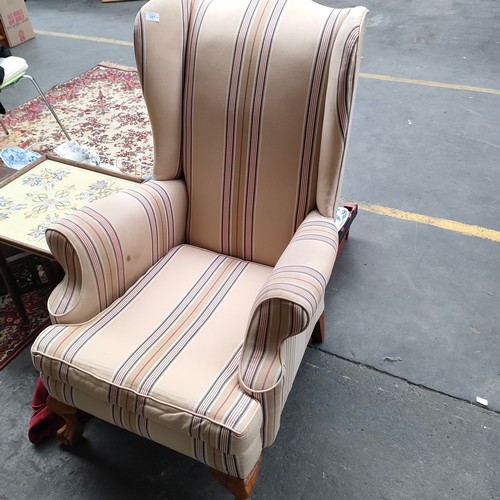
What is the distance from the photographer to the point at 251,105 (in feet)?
4.56

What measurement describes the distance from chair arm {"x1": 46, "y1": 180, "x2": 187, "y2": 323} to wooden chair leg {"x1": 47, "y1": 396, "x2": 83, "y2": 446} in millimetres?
262

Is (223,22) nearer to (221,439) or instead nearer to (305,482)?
(221,439)

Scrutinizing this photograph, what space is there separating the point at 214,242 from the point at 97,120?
1.88m

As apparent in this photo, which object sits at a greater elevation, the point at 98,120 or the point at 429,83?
the point at 429,83

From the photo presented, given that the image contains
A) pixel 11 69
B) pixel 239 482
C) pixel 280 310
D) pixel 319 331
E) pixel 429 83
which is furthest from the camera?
pixel 429 83

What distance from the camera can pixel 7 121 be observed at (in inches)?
122

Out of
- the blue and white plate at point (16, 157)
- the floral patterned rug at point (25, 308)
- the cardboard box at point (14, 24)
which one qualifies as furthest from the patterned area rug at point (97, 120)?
the cardboard box at point (14, 24)

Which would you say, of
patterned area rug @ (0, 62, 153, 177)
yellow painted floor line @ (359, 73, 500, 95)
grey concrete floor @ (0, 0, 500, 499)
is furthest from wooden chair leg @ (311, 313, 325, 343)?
yellow painted floor line @ (359, 73, 500, 95)

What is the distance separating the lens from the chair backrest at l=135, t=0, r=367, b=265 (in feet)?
4.24

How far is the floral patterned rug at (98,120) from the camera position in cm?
280

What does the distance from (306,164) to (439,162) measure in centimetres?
145

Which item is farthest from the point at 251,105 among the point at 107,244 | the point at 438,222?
the point at 438,222

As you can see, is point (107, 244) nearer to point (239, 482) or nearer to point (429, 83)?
point (239, 482)

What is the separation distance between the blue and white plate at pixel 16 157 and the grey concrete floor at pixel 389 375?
84 centimetres
